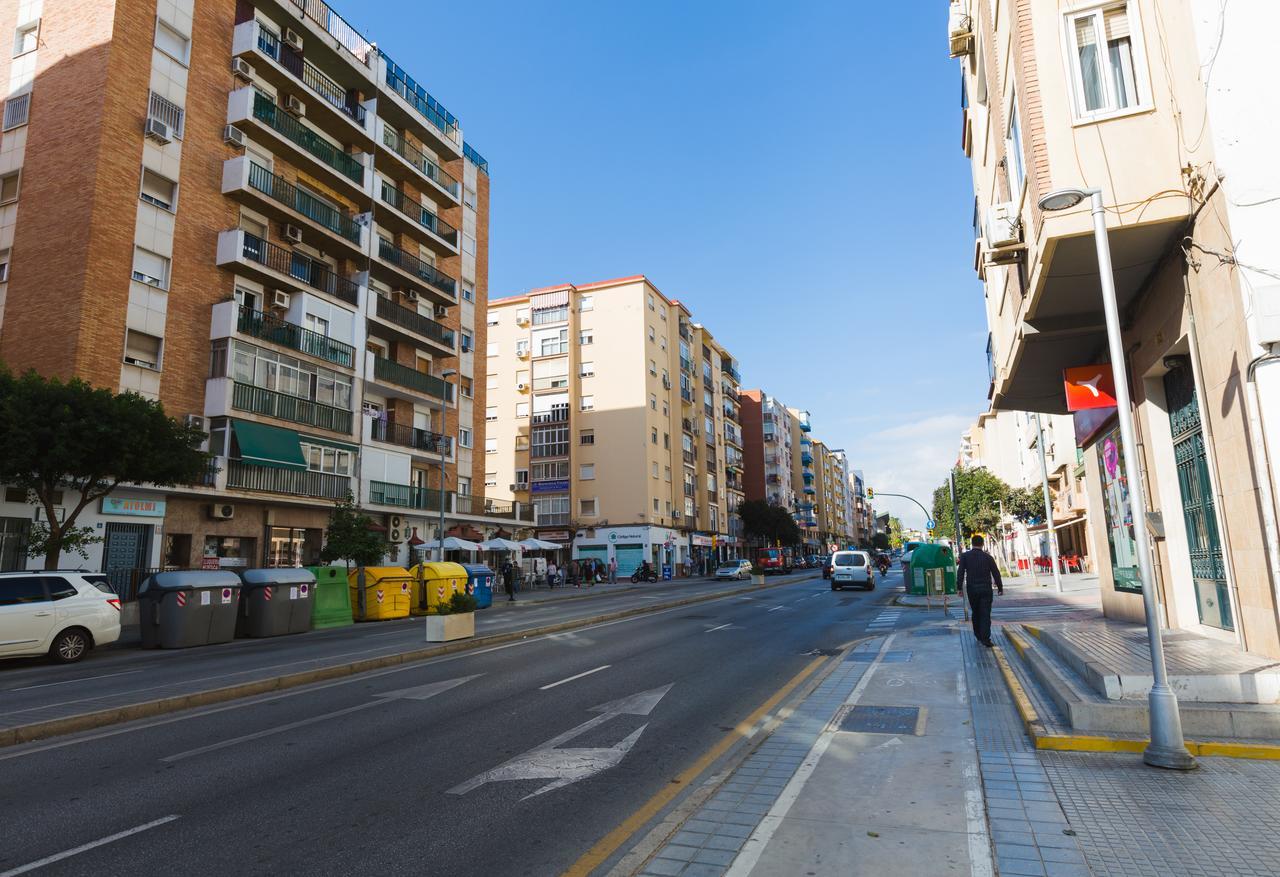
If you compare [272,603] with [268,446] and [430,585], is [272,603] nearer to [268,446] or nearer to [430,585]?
[430,585]

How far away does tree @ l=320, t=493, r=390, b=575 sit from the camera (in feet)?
88.1

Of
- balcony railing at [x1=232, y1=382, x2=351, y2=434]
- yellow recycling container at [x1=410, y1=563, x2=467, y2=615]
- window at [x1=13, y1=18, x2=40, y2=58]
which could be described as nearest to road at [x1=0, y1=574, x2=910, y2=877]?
yellow recycling container at [x1=410, y1=563, x2=467, y2=615]

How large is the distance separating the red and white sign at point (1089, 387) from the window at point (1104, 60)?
4020 millimetres

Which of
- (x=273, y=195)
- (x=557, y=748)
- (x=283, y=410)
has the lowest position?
(x=557, y=748)

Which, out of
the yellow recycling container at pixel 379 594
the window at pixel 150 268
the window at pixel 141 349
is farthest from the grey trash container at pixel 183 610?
the window at pixel 150 268

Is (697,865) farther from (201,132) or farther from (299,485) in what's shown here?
(201,132)

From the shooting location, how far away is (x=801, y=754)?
621cm

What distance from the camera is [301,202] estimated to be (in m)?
30.6

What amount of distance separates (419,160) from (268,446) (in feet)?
61.8

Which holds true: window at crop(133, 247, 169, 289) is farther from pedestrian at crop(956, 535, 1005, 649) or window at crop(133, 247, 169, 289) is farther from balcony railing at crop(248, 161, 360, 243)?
pedestrian at crop(956, 535, 1005, 649)

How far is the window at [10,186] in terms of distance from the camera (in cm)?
2556

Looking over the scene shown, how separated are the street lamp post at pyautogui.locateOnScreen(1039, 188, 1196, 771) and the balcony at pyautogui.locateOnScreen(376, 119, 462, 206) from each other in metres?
35.1

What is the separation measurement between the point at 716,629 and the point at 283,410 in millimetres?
19547

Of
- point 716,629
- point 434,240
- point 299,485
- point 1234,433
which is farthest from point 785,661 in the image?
point 434,240
